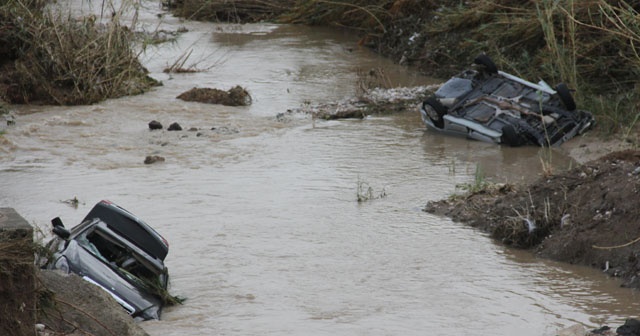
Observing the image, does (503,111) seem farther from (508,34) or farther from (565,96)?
(508,34)

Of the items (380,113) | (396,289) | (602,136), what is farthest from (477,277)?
(380,113)

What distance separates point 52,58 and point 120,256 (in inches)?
297

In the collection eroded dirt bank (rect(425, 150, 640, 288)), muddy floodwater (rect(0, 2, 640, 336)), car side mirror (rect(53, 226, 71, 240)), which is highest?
eroded dirt bank (rect(425, 150, 640, 288))

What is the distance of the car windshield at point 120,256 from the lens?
546 cm

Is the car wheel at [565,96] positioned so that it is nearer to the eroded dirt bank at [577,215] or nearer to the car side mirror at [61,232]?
the eroded dirt bank at [577,215]

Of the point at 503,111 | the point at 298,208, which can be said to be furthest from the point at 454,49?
the point at 298,208

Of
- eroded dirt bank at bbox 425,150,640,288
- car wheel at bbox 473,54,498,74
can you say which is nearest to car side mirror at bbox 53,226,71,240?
eroded dirt bank at bbox 425,150,640,288

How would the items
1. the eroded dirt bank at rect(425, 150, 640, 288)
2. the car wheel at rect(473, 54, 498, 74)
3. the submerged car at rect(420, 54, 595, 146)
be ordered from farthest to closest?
the car wheel at rect(473, 54, 498, 74) < the submerged car at rect(420, 54, 595, 146) < the eroded dirt bank at rect(425, 150, 640, 288)

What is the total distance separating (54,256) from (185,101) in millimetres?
7942

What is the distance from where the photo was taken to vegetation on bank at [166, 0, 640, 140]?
10.8m

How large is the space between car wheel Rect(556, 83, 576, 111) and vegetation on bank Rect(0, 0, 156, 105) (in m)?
6.10

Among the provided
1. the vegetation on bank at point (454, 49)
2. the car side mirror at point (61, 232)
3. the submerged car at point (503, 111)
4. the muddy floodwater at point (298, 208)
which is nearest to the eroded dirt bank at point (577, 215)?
the muddy floodwater at point (298, 208)

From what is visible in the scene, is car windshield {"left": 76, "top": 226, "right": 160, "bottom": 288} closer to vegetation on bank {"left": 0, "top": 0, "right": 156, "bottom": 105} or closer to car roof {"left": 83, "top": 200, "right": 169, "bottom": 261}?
car roof {"left": 83, "top": 200, "right": 169, "bottom": 261}

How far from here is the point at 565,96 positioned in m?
9.87
